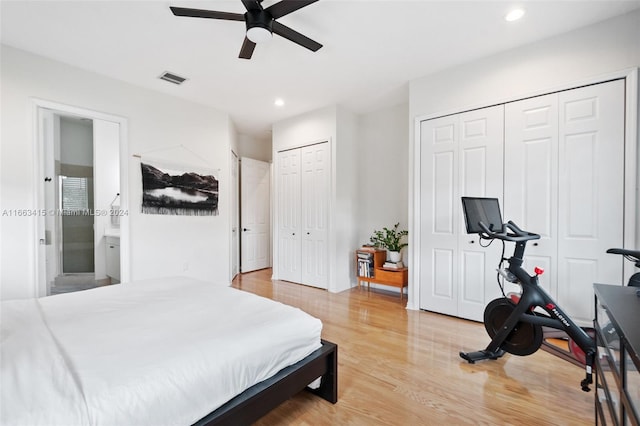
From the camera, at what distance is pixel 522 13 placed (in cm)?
230

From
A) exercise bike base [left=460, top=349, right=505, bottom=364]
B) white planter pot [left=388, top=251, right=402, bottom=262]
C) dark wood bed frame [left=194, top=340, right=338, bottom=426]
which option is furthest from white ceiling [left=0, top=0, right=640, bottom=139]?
exercise bike base [left=460, top=349, right=505, bottom=364]

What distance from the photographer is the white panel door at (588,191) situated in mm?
2393

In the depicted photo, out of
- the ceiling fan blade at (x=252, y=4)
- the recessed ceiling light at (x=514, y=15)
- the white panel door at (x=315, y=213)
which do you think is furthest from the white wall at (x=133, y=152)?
the recessed ceiling light at (x=514, y=15)

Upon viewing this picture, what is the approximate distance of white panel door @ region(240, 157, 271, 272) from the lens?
5.56 m

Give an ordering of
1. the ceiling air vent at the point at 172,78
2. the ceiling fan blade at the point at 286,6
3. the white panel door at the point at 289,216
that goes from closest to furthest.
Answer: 1. the ceiling fan blade at the point at 286,6
2. the ceiling air vent at the point at 172,78
3. the white panel door at the point at 289,216

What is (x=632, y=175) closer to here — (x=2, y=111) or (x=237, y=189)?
(x=237, y=189)

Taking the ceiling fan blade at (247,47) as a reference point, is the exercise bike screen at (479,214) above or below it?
below

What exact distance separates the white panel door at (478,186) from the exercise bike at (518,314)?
0.75 meters

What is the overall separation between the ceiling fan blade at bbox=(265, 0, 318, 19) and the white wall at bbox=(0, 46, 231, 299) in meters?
2.49

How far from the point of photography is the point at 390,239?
4117 mm

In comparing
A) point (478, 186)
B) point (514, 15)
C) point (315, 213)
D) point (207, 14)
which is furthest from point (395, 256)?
point (207, 14)

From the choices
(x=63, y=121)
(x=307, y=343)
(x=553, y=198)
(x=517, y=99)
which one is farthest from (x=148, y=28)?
(x=553, y=198)

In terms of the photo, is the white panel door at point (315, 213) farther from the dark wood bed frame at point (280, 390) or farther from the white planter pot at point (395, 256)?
the dark wood bed frame at point (280, 390)

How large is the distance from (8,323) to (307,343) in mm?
1536
